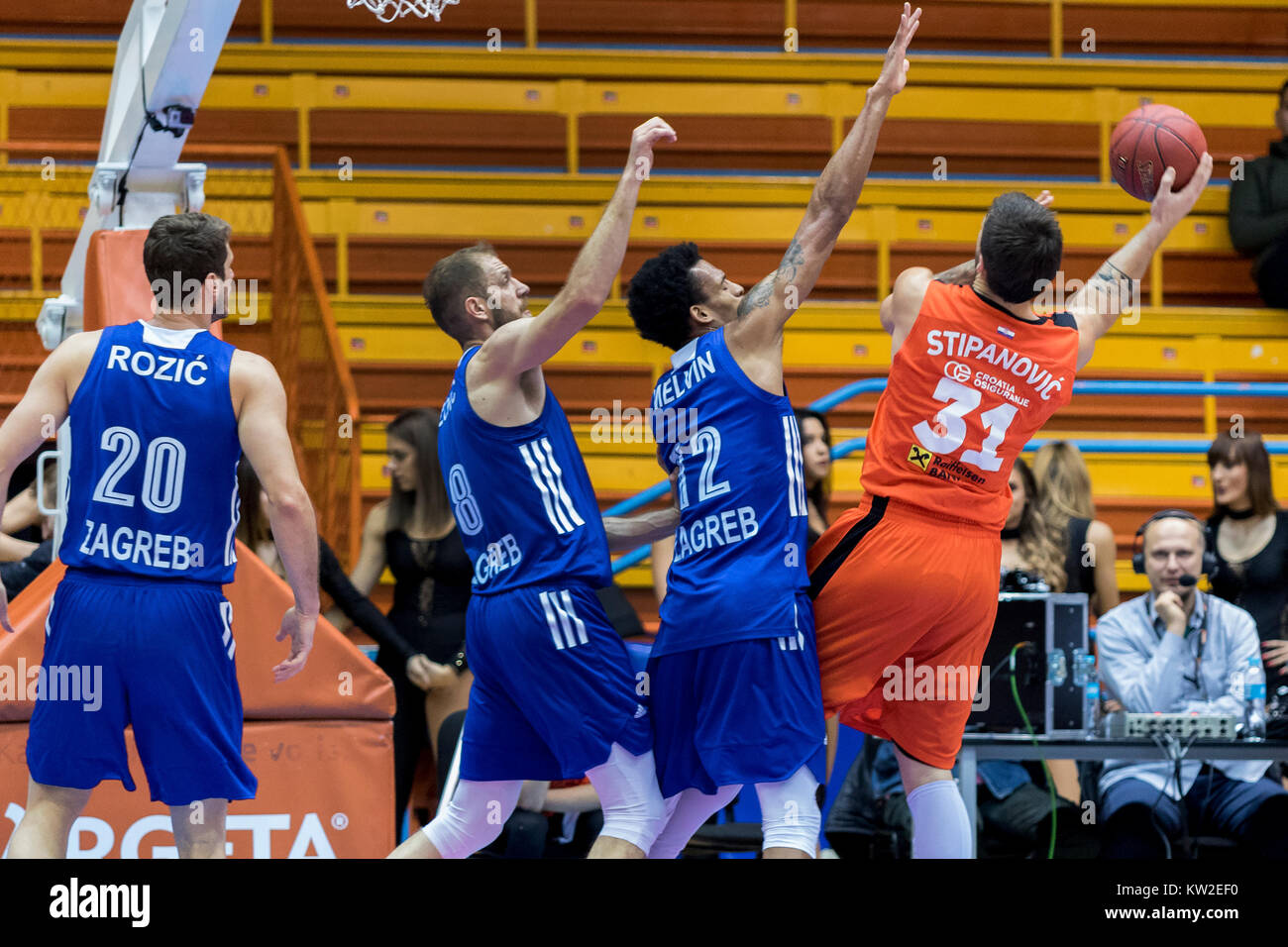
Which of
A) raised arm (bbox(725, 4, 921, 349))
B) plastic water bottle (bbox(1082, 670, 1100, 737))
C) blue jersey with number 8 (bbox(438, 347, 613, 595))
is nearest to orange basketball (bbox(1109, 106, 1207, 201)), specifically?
raised arm (bbox(725, 4, 921, 349))

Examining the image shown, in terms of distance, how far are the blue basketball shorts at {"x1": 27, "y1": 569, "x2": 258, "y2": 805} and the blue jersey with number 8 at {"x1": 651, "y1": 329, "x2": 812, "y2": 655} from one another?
122 centimetres

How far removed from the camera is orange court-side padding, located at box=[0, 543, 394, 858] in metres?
5.32

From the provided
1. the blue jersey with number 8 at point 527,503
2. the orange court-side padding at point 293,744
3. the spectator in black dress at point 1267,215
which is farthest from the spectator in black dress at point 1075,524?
the spectator in black dress at point 1267,215

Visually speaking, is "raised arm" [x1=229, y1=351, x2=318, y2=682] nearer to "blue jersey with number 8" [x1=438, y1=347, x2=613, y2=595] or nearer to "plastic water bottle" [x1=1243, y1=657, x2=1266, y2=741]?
"blue jersey with number 8" [x1=438, y1=347, x2=613, y2=595]

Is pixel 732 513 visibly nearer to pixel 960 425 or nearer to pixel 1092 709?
pixel 960 425

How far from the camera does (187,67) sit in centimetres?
561

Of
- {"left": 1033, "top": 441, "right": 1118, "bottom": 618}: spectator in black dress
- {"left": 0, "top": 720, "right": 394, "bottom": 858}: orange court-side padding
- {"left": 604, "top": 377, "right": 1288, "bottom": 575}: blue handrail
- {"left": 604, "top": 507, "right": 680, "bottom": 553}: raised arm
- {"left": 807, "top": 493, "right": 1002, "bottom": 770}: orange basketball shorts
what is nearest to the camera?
{"left": 807, "top": 493, "right": 1002, "bottom": 770}: orange basketball shorts

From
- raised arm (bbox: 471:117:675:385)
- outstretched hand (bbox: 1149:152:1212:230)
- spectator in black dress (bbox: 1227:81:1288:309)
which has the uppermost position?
spectator in black dress (bbox: 1227:81:1288:309)

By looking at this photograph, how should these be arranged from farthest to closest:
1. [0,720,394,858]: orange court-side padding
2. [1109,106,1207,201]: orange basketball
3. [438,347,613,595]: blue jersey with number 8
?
1. [0,720,394,858]: orange court-side padding
2. [1109,106,1207,201]: orange basketball
3. [438,347,613,595]: blue jersey with number 8

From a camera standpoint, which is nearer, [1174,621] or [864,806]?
[1174,621]
